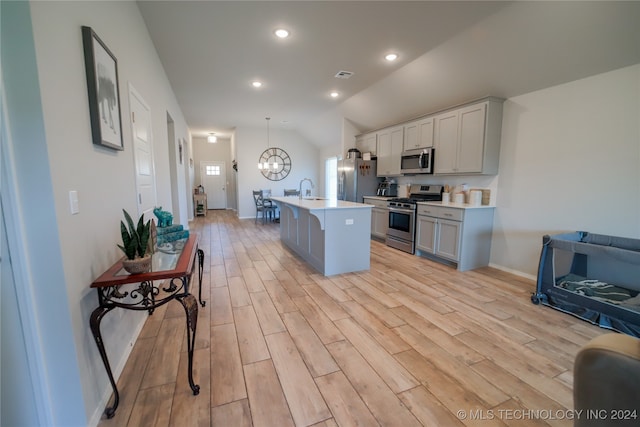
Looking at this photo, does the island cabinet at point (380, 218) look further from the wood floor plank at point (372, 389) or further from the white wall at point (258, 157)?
the white wall at point (258, 157)

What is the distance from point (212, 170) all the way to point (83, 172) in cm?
944

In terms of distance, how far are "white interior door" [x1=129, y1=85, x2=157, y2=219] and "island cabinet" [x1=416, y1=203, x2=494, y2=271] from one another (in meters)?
3.76

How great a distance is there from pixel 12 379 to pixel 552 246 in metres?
3.97

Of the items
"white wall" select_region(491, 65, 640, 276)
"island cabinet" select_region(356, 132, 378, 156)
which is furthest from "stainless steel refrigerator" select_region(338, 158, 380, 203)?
"white wall" select_region(491, 65, 640, 276)

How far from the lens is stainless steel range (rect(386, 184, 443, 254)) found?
443 cm

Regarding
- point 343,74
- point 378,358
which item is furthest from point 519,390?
point 343,74

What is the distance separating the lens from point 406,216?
4.54m

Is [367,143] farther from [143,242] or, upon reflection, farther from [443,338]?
[143,242]

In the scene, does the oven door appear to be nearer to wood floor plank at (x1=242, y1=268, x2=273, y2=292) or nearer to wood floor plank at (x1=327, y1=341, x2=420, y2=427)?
wood floor plank at (x1=242, y1=268, x2=273, y2=292)

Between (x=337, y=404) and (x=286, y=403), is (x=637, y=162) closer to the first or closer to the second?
(x=337, y=404)

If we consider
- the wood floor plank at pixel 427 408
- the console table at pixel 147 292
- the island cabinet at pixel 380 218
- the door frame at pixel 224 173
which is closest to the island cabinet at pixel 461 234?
the island cabinet at pixel 380 218

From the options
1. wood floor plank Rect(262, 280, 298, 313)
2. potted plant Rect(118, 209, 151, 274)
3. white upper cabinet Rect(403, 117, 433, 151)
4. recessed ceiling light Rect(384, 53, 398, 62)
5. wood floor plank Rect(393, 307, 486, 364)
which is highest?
recessed ceiling light Rect(384, 53, 398, 62)

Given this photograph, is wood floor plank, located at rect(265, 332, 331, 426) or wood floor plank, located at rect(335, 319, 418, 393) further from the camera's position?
wood floor plank, located at rect(335, 319, 418, 393)

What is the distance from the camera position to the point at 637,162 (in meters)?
2.50
